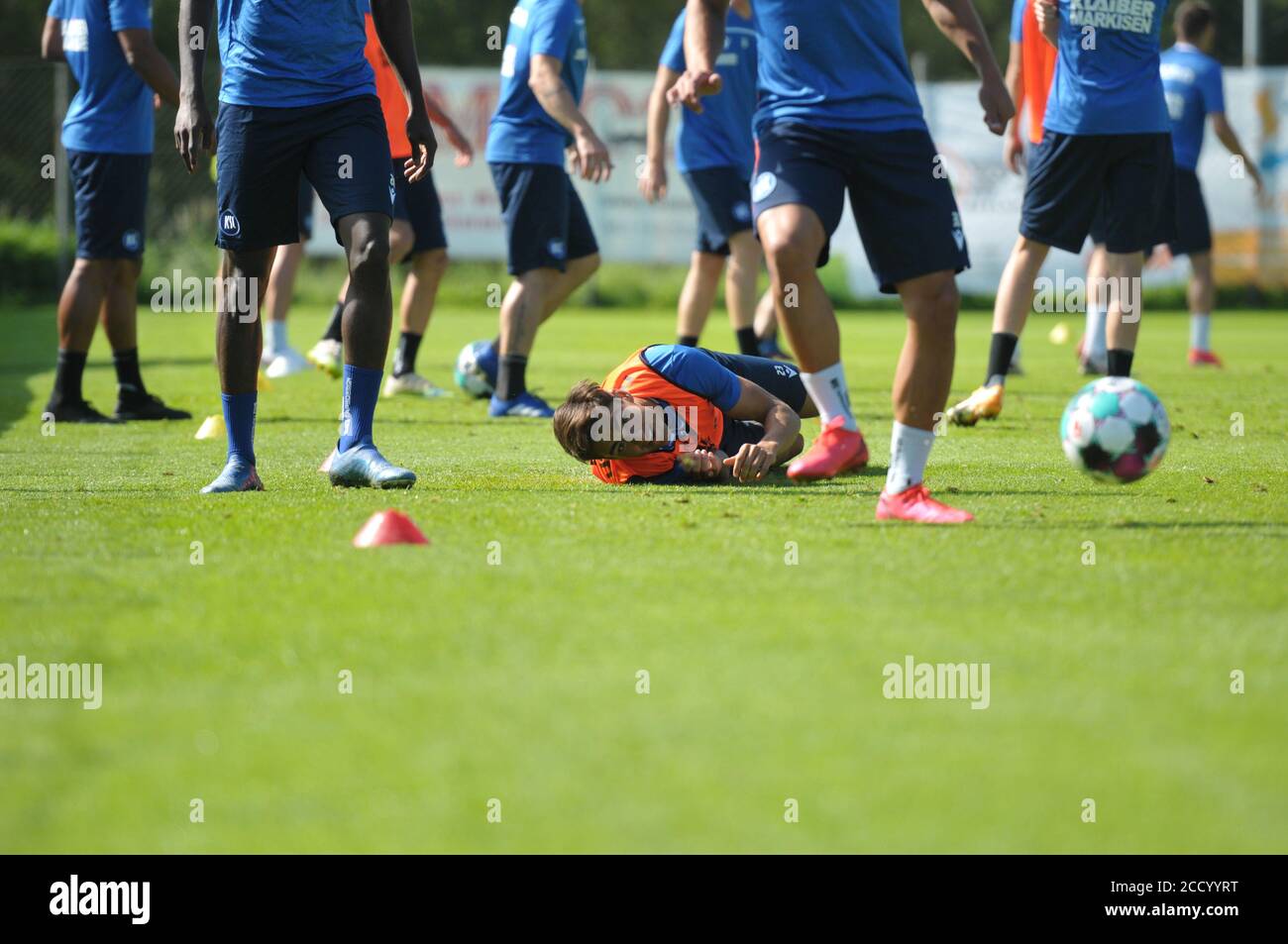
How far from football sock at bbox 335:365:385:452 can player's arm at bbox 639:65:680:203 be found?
10.6 feet

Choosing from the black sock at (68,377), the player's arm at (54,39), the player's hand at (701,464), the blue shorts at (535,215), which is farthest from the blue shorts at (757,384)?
the player's arm at (54,39)

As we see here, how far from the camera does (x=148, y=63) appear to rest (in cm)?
873

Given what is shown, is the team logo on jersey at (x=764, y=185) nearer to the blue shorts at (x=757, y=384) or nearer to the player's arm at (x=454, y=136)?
the blue shorts at (x=757, y=384)

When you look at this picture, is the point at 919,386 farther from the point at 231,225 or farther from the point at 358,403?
the point at 231,225

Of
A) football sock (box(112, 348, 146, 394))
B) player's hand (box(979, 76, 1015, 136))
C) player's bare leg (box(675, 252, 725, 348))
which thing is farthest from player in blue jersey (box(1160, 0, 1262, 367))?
football sock (box(112, 348, 146, 394))

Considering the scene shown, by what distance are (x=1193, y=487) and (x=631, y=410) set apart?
2.13 meters

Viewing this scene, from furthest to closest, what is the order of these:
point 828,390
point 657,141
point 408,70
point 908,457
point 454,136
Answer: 1. point 454,136
2. point 657,141
3. point 408,70
4. point 828,390
5. point 908,457

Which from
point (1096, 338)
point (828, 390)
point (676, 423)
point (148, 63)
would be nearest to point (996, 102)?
point (828, 390)

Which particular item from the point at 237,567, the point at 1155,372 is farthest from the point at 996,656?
the point at 1155,372

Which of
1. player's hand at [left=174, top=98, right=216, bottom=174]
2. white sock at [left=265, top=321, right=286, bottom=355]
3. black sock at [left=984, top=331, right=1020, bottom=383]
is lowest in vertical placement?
white sock at [left=265, top=321, right=286, bottom=355]

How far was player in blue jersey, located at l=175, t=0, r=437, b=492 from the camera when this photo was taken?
6.23 m

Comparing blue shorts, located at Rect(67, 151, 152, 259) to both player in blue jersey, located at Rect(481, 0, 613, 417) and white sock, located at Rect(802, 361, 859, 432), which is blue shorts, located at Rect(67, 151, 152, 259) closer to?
player in blue jersey, located at Rect(481, 0, 613, 417)

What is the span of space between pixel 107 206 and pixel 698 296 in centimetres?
359

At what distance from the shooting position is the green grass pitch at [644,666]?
8.89 feet
